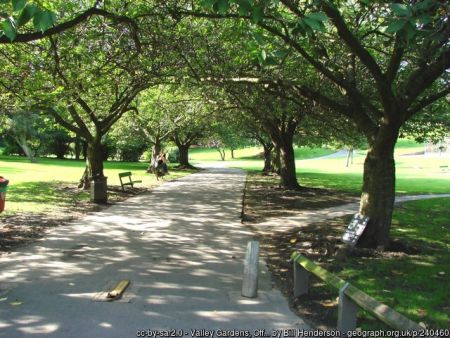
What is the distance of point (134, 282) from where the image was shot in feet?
22.2

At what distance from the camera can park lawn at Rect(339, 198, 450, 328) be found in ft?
18.7

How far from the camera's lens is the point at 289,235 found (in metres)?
10.8

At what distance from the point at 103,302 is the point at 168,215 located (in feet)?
24.8

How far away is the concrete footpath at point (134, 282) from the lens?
517cm

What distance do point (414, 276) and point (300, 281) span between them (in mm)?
2030

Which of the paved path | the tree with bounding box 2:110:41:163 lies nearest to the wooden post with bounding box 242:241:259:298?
the paved path

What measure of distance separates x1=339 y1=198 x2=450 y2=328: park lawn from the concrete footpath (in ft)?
4.39

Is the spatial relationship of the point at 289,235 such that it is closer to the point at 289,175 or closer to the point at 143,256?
the point at 143,256

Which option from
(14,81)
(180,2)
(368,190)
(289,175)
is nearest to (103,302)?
(368,190)

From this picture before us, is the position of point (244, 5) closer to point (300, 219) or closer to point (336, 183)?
point (300, 219)

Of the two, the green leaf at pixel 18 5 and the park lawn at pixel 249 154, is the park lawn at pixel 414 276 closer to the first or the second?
the green leaf at pixel 18 5

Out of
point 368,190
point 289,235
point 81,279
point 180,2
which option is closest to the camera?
point 81,279

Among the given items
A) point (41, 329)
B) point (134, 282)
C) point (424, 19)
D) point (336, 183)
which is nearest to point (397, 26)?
point (424, 19)

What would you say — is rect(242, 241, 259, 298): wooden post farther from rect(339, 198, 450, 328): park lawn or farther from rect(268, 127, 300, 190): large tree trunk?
rect(268, 127, 300, 190): large tree trunk
